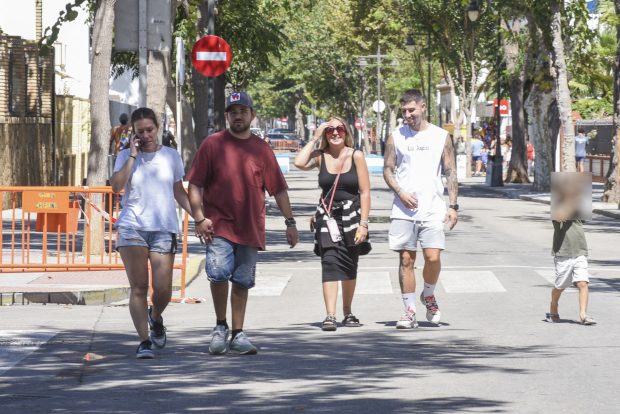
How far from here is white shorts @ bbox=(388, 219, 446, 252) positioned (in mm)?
12766

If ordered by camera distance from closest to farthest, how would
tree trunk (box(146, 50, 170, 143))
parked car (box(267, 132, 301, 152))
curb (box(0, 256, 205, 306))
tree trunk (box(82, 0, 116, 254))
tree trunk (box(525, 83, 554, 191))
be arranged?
curb (box(0, 256, 205, 306)) → tree trunk (box(82, 0, 116, 254)) → tree trunk (box(146, 50, 170, 143)) → tree trunk (box(525, 83, 554, 191)) → parked car (box(267, 132, 301, 152))

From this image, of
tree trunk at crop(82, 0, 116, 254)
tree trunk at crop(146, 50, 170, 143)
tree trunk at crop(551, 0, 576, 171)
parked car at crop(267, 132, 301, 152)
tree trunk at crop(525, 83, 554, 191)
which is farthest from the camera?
parked car at crop(267, 132, 301, 152)

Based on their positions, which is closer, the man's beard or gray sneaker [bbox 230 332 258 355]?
the man's beard

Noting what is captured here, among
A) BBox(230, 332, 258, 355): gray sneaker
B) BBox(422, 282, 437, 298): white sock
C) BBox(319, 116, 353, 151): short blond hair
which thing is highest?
BBox(319, 116, 353, 151): short blond hair

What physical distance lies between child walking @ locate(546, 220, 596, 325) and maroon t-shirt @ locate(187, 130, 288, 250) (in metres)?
3.35

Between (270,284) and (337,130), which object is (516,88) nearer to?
A: (270,284)

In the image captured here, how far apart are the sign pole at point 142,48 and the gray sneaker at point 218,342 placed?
651 centimetres

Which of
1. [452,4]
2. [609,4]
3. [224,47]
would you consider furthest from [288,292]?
[452,4]

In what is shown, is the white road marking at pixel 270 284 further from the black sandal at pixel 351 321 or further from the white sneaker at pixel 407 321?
the white sneaker at pixel 407 321

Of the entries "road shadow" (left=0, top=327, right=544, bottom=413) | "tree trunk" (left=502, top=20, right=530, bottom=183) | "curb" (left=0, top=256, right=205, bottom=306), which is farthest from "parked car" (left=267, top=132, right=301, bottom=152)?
"road shadow" (left=0, top=327, right=544, bottom=413)

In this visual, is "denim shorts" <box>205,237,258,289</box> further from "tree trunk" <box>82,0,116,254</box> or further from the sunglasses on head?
"tree trunk" <box>82,0,116,254</box>

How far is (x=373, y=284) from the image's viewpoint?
57.3 ft

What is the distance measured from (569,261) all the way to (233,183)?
3715 millimetres

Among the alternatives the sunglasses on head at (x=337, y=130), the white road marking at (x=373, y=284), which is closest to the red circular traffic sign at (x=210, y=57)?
the white road marking at (x=373, y=284)
